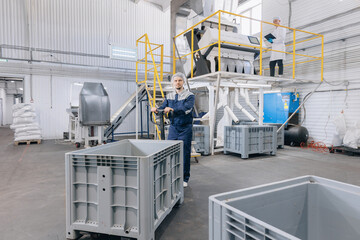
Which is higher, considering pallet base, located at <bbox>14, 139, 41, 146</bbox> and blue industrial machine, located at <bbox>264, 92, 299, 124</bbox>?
blue industrial machine, located at <bbox>264, 92, 299, 124</bbox>

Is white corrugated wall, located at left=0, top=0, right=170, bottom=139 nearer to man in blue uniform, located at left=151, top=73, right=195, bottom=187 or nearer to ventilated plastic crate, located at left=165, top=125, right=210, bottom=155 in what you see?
ventilated plastic crate, located at left=165, top=125, right=210, bottom=155

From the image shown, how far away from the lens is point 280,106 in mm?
9555

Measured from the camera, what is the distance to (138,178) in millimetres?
2062

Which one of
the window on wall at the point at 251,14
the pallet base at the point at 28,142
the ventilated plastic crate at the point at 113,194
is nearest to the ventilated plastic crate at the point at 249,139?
the ventilated plastic crate at the point at 113,194

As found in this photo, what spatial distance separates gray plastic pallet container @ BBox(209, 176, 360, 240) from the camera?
1.05 metres

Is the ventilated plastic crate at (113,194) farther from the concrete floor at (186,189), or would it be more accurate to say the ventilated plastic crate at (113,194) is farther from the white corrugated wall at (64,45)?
the white corrugated wall at (64,45)

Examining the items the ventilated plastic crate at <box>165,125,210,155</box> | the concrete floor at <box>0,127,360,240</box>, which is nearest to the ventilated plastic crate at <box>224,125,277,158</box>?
the concrete floor at <box>0,127,360,240</box>

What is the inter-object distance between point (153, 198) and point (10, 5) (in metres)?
12.5

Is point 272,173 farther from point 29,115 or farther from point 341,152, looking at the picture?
point 29,115

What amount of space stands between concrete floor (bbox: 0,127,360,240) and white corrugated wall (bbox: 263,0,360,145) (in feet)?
5.73

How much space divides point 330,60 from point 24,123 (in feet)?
39.6

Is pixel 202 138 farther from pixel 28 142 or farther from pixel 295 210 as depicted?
pixel 28 142

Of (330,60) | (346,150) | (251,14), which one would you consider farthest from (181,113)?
(251,14)

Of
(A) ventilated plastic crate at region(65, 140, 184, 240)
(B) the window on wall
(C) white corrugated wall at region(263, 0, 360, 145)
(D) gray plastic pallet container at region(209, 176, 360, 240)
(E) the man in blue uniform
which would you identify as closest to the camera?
(D) gray plastic pallet container at region(209, 176, 360, 240)
